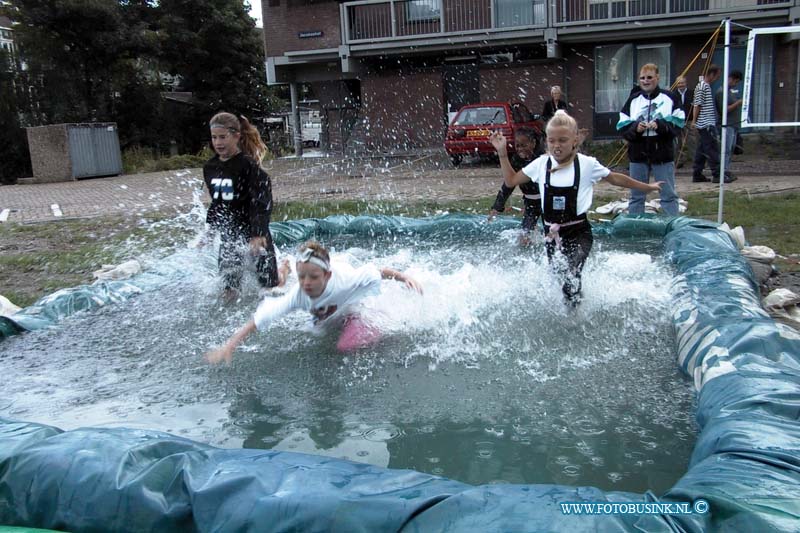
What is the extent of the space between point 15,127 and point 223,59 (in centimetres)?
1157

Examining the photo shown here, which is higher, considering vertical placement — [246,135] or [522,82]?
[522,82]

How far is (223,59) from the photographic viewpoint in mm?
33531

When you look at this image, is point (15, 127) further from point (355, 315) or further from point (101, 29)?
point (355, 315)

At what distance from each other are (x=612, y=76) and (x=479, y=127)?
211 inches

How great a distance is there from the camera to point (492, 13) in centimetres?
1964

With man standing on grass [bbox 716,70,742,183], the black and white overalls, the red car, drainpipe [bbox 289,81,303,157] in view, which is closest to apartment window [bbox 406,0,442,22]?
the red car

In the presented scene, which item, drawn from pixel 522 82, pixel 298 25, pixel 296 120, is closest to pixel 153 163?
pixel 296 120

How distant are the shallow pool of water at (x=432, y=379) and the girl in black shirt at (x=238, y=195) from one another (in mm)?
473

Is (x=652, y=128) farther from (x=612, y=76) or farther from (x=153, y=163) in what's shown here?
(x=153, y=163)

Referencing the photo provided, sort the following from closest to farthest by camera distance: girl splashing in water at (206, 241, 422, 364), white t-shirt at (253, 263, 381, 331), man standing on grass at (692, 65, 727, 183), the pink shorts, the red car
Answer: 1. girl splashing in water at (206, 241, 422, 364)
2. white t-shirt at (253, 263, 381, 331)
3. the pink shorts
4. man standing on grass at (692, 65, 727, 183)
5. the red car

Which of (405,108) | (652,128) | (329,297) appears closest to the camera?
(329,297)

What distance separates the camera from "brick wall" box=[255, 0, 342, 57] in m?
21.8

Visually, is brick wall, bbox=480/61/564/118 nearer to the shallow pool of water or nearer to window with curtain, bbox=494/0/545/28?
window with curtain, bbox=494/0/545/28

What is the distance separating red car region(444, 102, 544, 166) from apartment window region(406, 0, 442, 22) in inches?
184
